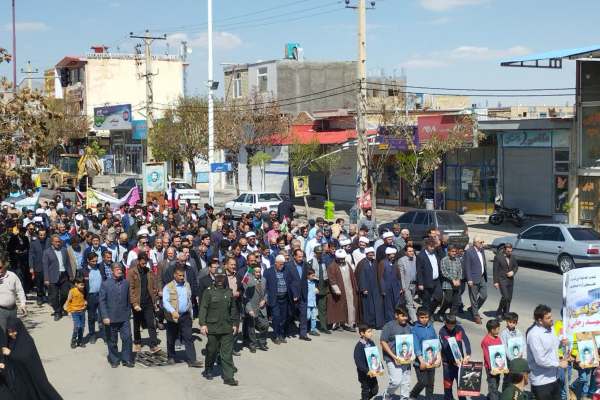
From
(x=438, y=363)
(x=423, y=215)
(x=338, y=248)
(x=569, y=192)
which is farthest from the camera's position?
(x=569, y=192)

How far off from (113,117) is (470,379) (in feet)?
214

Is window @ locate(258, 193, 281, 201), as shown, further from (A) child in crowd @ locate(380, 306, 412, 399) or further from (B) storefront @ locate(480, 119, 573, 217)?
(A) child in crowd @ locate(380, 306, 412, 399)

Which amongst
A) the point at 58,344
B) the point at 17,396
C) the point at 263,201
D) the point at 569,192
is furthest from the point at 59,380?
the point at 263,201

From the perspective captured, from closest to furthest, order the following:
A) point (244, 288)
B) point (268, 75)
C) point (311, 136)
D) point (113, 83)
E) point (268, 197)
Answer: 1. point (244, 288)
2. point (268, 197)
3. point (311, 136)
4. point (268, 75)
5. point (113, 83)

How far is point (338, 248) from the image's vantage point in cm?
1655

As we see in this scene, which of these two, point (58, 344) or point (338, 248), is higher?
point (338, 248)

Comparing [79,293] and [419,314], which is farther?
[79,293]

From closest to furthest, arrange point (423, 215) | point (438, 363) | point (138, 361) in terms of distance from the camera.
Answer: point (438, 363) < point (138, 361) < point (423, 215)

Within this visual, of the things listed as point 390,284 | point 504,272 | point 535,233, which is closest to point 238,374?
point 390,284

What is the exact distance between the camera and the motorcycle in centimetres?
3281

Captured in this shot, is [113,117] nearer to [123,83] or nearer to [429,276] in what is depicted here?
[123,83]

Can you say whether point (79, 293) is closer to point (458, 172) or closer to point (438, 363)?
point (438, 363)

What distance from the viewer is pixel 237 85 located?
6156 cm

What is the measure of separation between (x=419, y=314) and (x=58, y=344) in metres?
7.21
